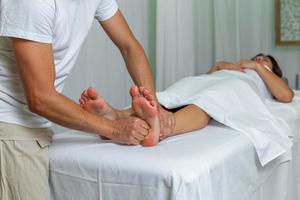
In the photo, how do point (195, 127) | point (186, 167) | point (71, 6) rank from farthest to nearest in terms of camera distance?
point (195, 127) → point (71, 6) → point (186, 167)

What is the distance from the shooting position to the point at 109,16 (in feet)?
4.83

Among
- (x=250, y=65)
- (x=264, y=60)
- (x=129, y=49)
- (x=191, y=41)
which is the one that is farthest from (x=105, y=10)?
(x=191, y=41)

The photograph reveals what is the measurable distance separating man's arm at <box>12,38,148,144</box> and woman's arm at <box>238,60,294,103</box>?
1.25 m

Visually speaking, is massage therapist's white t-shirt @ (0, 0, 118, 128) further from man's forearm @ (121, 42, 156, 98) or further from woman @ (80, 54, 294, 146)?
man's forearm @ (121, 42, 156, 98)

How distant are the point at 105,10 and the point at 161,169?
0.65 meters

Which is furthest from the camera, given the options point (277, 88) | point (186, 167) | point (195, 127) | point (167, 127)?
point (277, 88)

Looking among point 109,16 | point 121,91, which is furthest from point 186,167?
point 121,91

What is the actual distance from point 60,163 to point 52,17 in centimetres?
43

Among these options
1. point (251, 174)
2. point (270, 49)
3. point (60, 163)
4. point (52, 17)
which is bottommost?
point (251, 174)

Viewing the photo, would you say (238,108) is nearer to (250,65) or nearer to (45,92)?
(250,65)

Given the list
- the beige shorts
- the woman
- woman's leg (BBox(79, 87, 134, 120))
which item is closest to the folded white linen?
the woman

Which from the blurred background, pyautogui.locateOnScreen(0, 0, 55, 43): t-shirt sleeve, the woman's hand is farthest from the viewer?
the blurred background

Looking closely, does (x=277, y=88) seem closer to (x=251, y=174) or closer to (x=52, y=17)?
(x=251, y=174)

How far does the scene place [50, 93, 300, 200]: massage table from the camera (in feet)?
3.51
